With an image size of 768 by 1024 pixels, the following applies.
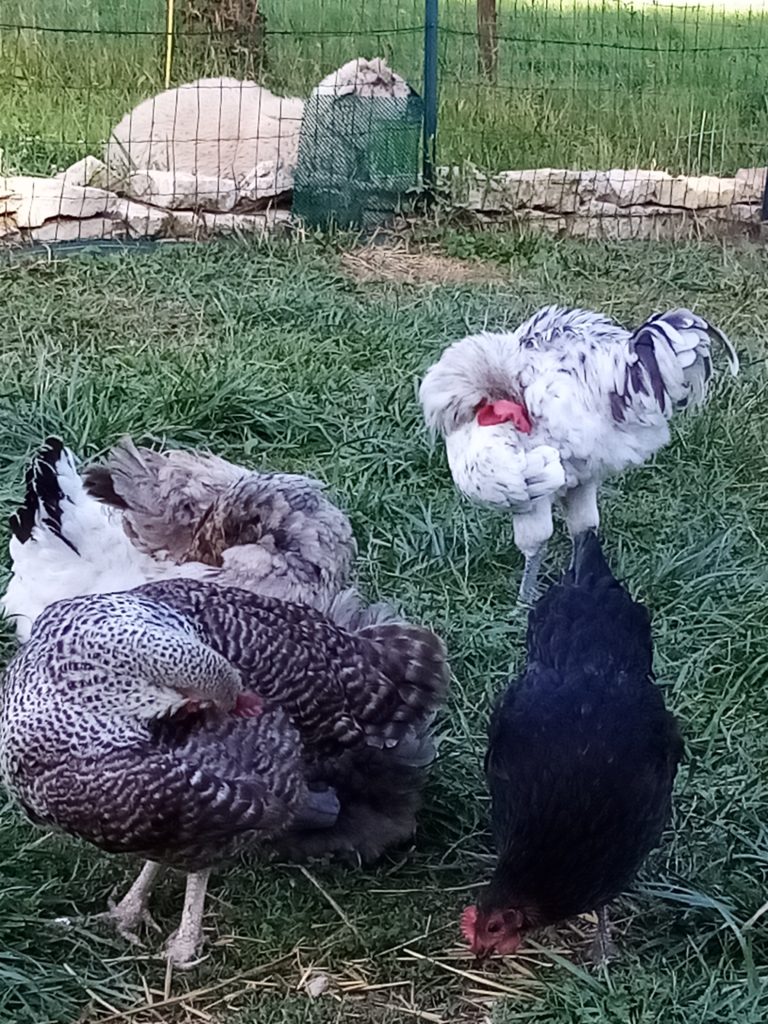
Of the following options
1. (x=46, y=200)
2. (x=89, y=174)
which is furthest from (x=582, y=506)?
(x=89, y=174)

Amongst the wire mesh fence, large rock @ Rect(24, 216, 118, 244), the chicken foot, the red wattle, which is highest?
the wire mesh fence

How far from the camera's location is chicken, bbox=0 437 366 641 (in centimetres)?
313

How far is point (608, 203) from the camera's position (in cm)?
739

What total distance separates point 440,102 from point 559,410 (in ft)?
14.4

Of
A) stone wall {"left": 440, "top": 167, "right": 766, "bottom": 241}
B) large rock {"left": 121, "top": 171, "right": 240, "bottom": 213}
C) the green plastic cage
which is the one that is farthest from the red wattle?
stone wall {"left": 440, "top": 167, "right": 766, "bottom": 241}

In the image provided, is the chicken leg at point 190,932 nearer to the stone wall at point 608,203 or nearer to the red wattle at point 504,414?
the red wattle at point 504,414

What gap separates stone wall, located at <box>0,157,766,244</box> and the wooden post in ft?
2.86

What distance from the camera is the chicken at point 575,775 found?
90.5 inches

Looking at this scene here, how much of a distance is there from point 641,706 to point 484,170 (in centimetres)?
548

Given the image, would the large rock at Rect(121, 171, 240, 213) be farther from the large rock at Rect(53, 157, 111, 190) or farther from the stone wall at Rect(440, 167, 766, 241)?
the stone wall at Rect(440, 167, 766, 241)

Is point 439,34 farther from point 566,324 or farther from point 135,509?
point 135,509

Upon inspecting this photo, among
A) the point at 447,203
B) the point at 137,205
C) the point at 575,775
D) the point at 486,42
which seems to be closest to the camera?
the point at 575,775

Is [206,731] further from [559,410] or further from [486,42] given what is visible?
[486,42]

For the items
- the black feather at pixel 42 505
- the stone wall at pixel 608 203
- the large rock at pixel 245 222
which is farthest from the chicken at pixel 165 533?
the stone wall at pixel 608 203
